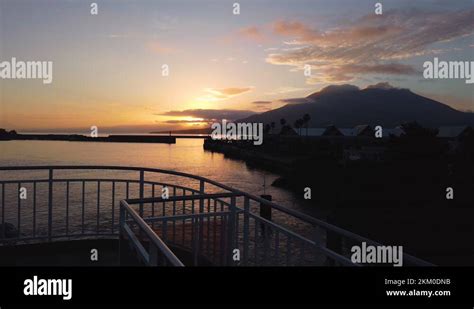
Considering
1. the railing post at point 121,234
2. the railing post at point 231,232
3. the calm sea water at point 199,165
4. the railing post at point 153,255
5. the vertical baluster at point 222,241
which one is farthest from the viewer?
the calm sea water at point 199,165

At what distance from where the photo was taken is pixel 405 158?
30406mm

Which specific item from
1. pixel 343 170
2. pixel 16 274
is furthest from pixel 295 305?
pixel 343 170

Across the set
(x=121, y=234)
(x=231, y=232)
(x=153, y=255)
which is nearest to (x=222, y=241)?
(x=231, y=232)

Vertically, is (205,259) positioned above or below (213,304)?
below

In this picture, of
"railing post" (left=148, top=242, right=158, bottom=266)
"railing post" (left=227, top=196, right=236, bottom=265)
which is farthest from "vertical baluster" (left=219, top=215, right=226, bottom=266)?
"railing post" (left=148, top=242, right=158, bottom=266)

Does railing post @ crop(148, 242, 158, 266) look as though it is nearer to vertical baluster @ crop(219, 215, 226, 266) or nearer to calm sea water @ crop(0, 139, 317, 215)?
vertical baluster @ crop(219, 215, 226, 266)

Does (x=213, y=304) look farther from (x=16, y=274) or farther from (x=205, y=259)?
(x=205, y=259)

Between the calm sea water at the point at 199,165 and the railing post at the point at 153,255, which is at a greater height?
the railing post at the point at 153,255

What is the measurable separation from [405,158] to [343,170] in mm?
11738

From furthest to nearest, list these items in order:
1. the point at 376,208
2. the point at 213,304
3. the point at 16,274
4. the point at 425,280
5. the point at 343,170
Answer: the point at 343,170, the point at 376,208, the point at 16,274, the point at 425,280, the point at 213,304
